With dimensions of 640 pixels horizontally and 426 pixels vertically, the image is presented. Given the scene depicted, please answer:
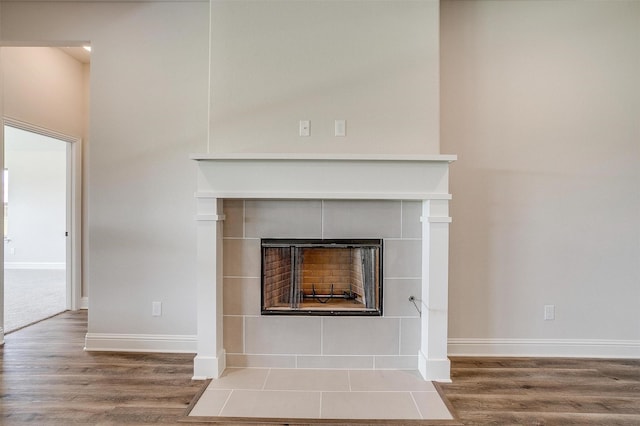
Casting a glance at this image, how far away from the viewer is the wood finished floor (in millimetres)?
1904

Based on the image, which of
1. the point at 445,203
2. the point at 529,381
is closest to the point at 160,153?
the point at 445,203

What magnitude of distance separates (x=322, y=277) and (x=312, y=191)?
2.12ft

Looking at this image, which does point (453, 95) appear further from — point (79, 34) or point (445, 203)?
point (79, 34)

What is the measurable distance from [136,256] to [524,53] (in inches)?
133

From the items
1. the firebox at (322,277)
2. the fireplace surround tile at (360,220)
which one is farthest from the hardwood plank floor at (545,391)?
the fireplace surround tile at (360,220)

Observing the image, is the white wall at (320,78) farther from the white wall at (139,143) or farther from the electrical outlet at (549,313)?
the electrical outlet at (549,313)

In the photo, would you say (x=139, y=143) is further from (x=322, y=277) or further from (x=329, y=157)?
(x=322, y=277)

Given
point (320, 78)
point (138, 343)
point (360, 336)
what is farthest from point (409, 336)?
point (138, 343)

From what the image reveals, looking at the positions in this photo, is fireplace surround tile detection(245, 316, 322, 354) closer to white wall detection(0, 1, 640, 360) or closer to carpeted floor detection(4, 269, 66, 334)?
white wall detection(0, 1, 640, 360)

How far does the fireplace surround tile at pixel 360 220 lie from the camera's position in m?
2.44

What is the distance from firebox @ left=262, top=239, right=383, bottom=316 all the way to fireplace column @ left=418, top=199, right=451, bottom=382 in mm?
333

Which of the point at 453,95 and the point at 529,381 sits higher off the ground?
the point at 453,95

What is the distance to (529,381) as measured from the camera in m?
2.30

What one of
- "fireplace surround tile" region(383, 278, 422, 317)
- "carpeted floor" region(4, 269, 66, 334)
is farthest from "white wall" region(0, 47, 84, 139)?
"fireplace surround tile" region(383, 278, 422, 317)
